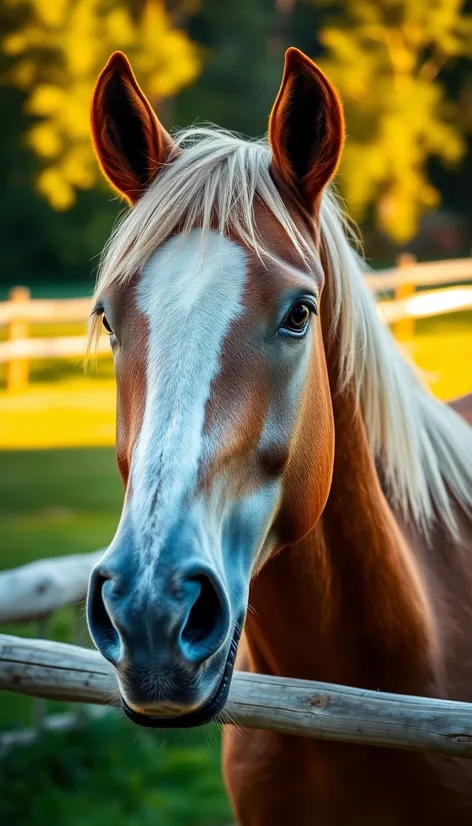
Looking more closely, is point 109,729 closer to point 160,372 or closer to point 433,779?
point 433,779

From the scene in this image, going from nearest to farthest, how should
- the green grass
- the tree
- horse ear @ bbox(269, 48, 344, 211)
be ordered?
1. horse ear @ bbox(269, 48, 344, 211)
2. the green grass
3. the tree

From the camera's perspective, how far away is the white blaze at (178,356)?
5.59 ft

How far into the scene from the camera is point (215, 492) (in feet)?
5.90

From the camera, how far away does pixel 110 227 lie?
2891 centimetres

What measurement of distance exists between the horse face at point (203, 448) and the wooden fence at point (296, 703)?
0.37m

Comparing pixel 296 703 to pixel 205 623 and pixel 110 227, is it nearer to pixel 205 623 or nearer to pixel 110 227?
pixel 205 623

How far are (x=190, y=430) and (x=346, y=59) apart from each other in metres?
25.3

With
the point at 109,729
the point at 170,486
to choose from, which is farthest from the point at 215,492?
the point at 109,729

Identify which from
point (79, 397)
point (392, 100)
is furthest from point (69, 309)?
point (392, 100)

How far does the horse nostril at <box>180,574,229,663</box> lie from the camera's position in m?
1.66

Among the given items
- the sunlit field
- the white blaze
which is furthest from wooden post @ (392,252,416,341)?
the white blaze

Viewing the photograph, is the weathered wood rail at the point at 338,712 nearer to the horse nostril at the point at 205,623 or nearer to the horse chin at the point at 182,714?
the horse chin at the point at 182,714

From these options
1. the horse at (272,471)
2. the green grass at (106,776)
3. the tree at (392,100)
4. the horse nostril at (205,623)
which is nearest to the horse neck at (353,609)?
the horse at (272,471)

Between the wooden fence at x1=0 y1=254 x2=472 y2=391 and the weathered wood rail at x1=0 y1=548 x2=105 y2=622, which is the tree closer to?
the wooden fence at x1=0 y1=254 x2=472 y2=391
